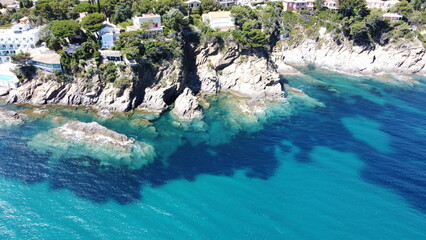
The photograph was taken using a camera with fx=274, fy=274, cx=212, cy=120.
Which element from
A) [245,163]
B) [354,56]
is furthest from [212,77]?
[354,56]

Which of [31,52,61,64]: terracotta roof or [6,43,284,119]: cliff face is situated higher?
[31,52,61,64]: terracotta roof

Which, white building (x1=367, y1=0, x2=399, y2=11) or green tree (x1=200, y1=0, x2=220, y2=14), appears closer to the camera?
green tree (x1=200, y1=0, x2=220, y2=14)

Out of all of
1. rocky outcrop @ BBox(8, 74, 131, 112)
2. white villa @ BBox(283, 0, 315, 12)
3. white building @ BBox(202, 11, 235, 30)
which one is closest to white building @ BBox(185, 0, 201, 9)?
white building @ BBox(202, 11, 235, 30)

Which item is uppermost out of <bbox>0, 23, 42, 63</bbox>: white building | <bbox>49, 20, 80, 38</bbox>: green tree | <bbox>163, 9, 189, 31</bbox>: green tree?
<bbox>163, 9, 189, 31</bbox>: green tree

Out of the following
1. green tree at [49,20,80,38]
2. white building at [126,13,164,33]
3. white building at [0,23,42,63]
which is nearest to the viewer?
green tree at [49,20,80,38]

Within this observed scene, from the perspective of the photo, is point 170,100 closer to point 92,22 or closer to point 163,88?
point 163,88

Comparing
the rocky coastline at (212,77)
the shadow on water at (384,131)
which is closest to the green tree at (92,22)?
the rocky coastline at (212,77)

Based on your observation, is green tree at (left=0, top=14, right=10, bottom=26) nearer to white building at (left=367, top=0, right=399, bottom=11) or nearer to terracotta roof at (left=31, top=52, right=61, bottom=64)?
terracotta roof at (left=31, top=52, right=61, bottom=64)

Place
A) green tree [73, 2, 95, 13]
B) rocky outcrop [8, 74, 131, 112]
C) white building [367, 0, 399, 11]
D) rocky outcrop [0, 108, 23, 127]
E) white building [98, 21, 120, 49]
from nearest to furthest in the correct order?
rocky outcrop [0, 108, 23, 127] < rocky outcrop [8, 74, 131, 112] < white building [98, 21, 120, 49] < green tree [73, 2, 95, 13] < white building [367, 0, 399, 11]
